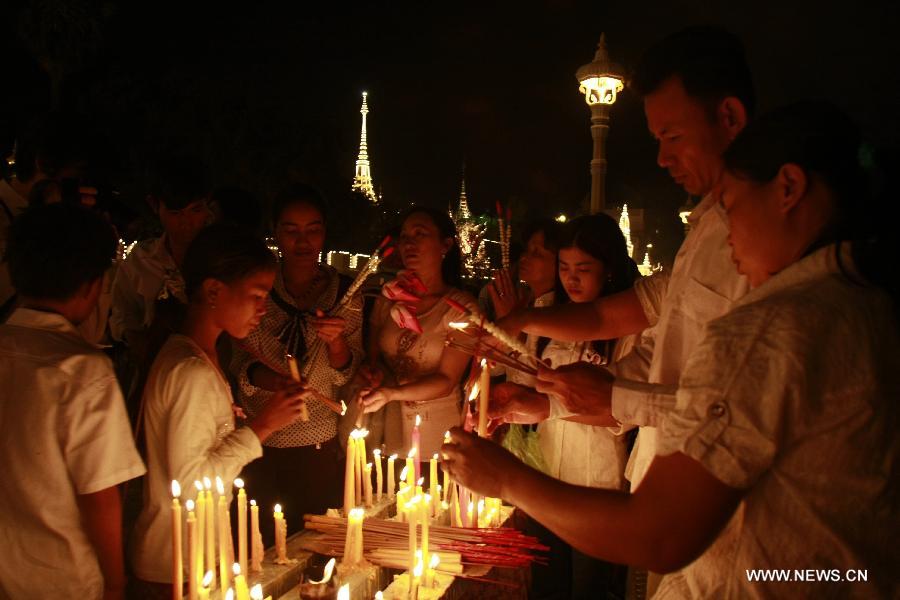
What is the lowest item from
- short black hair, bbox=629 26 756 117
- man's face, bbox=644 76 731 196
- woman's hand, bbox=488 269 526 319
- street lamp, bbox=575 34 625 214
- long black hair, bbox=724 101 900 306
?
woman's hand, bbox=488 269 526 319

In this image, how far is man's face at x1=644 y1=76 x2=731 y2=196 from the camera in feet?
8.28

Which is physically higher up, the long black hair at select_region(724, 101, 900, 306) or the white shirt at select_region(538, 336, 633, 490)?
the long black hair at select_region(724, 101, 900, 306)

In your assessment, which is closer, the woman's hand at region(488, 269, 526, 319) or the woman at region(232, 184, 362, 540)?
the woman at region(232, 184, 362, 540)

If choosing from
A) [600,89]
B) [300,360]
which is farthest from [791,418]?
[600,89]

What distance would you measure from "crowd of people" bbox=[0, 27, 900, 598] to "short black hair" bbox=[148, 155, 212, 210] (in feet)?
0.05

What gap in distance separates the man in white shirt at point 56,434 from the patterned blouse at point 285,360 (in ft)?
4.87

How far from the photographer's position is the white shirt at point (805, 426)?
1.37 m

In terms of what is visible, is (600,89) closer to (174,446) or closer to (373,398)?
(373,398)

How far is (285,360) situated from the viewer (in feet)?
12.7

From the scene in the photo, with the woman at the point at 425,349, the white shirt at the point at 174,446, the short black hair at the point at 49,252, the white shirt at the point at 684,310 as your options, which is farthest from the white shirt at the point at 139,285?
the white shirt at the point at 684,310

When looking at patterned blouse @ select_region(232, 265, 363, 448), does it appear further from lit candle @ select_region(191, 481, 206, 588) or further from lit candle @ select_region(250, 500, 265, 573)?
lit candle @ select_region(191, 481, 206, 588)

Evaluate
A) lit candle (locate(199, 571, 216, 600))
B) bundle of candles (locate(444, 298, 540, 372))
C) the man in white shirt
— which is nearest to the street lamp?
bundle of candles (locate(444, 298, 540, 372))

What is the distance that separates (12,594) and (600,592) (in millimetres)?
3124

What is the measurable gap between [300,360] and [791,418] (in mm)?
2960
